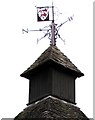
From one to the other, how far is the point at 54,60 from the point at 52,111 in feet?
9.59

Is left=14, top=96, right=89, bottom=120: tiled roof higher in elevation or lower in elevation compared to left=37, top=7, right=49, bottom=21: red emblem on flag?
lower

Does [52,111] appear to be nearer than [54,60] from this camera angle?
A: Yes

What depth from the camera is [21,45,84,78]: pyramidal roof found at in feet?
58.5

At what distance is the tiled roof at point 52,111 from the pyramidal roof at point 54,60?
1.74 meters

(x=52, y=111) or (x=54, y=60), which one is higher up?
(x=54, y=60)

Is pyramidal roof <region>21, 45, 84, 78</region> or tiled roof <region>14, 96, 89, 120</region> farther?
pyramidal roof <region>21, 45, 84, 78</region>

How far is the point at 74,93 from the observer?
18.1 metres

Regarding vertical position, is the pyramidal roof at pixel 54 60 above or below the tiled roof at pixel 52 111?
above

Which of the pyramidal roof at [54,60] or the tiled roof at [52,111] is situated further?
the pyramidal roof at [54,60]

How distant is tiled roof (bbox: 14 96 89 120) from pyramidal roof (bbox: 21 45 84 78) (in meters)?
1.74

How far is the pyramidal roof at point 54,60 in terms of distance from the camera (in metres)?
17.8

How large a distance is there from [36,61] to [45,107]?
3.71 metres

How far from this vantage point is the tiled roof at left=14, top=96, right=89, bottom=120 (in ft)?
50.6

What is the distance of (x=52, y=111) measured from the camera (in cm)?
1553
